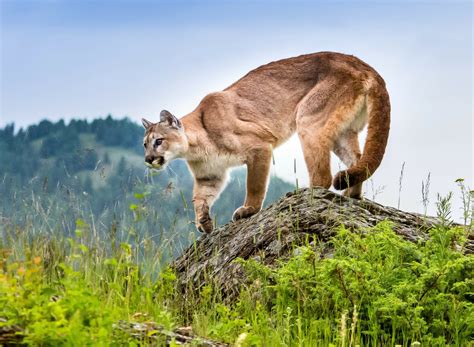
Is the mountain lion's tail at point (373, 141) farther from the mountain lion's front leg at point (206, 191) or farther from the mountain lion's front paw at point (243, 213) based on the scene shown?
the mountain lion's front leg at point (206, 191)

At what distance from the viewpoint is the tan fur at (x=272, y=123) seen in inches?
359

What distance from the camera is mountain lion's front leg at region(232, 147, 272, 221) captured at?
9.00 m

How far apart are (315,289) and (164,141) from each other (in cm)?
477

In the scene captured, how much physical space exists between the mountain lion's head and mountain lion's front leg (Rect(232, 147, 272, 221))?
3.13 feet

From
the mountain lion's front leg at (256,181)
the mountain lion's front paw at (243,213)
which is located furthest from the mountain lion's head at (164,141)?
the mountain lion's front paw at (243,213)

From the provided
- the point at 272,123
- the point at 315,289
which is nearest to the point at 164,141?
the point at 272,123

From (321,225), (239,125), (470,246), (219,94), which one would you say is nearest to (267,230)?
(321,225)

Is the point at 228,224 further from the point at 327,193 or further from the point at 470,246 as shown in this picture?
the point at 470,246

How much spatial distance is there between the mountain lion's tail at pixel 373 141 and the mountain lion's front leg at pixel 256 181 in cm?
141

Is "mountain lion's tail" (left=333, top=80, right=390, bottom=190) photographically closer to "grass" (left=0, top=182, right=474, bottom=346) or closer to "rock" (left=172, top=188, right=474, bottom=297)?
"rock" (left=172, top=188, right=474, bottom=297)

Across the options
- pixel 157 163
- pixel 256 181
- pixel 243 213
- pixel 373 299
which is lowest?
pixel 373 299

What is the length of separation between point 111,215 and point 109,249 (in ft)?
1.38

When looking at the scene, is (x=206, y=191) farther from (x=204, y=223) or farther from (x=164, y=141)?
(x=204, y=223)

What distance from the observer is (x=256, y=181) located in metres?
9.51
